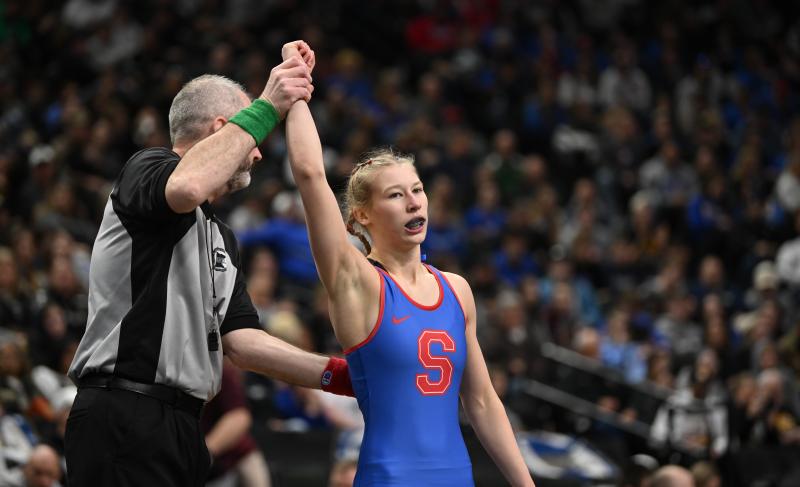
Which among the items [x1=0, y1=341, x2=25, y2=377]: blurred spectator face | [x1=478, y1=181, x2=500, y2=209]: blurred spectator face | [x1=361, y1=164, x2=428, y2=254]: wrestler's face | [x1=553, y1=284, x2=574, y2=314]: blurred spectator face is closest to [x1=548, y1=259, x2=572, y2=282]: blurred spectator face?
[x1=553, y1=284, x2=574, y2=314]: blurred spectator face

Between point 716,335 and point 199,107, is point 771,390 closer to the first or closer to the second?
point 716,335

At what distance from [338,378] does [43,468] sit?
328 cm

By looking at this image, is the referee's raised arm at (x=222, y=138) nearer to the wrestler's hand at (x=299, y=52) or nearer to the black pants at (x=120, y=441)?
the wrestler's hand at (x=299, y=52)

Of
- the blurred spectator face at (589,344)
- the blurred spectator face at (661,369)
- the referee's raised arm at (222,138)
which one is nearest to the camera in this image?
the referee's raised arm at (222,138)

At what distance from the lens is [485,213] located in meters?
14.0

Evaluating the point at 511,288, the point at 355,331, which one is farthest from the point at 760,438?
the point at 355,331

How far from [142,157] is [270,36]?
12001 mm

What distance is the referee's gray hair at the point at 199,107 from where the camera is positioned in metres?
4.15

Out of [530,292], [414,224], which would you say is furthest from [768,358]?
[414,224]

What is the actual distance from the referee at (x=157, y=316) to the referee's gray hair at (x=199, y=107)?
0.10 metres

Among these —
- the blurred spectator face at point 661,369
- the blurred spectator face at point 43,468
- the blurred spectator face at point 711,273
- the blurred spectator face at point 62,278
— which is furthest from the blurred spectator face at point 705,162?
the blurred spectator face at point 43,468

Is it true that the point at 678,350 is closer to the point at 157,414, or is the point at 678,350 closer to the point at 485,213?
the point at 485,213

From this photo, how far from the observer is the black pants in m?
3.81

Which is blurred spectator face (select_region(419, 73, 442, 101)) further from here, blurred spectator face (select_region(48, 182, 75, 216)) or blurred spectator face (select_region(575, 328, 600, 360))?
blurred spectator face (select_region(48, 182, 75, 216))
